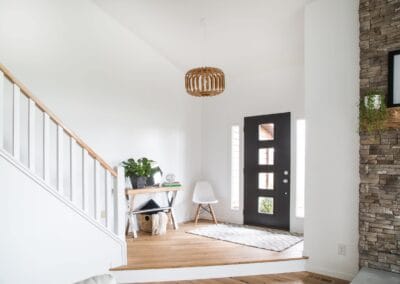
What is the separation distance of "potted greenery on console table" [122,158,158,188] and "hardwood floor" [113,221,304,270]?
31.1 inches

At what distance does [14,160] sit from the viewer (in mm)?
2678

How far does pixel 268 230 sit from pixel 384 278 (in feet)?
6.61

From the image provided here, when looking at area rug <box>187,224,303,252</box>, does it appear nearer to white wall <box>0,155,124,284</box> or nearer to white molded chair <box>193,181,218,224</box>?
white molded chair <box>193,181,218,224</box>

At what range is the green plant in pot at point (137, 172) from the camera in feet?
14.3

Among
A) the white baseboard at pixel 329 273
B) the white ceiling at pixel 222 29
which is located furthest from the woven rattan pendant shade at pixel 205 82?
the white baseboard at pixel 329 273

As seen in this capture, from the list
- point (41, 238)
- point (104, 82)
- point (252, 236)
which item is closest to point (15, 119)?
point (41, 238)

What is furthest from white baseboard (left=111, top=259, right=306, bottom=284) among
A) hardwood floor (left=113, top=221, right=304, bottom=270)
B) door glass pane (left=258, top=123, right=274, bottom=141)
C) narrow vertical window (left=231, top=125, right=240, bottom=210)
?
door glass pane (left=258, top=123, right=274, bottom=141)

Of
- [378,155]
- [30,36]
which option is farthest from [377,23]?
[30,36]

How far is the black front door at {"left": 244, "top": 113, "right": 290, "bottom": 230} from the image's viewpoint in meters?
4.71

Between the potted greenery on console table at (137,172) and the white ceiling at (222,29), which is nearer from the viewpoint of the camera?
the white ceiling at (222,29)

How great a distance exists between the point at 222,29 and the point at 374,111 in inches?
89.1

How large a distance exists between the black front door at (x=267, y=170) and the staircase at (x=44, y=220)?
242 cm

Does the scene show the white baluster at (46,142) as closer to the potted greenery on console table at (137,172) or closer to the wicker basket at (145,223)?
the potted greenery on console table at (137,172)

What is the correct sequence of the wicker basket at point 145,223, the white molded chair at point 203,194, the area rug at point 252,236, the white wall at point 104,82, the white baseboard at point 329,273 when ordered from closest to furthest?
the white baseboard at point 329,273 → the white wall at point 104,82 → the area rug at point 252,236 → the wicker basket at point 145,223 → the white molded chair at point 203,194
